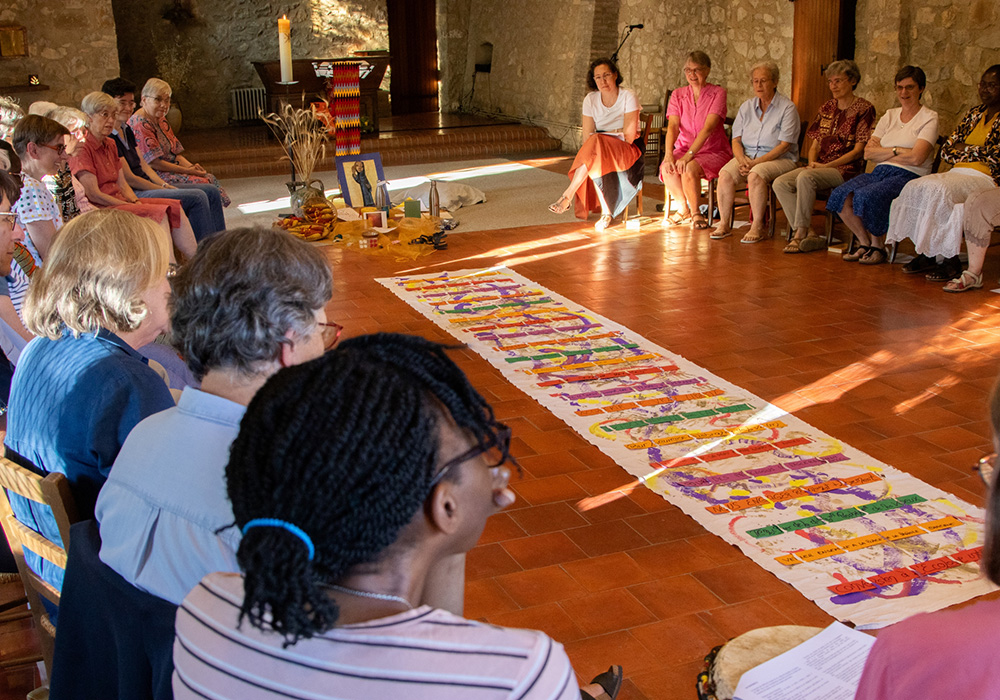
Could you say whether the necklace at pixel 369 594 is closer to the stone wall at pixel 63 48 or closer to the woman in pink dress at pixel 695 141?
the woman in pink dress at pixel 695 141

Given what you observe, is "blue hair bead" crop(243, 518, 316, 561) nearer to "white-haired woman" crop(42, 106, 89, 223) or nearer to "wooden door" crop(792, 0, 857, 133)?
"white-haired woman" crop(42, 106, 89, 223)

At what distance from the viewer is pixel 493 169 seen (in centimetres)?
1076

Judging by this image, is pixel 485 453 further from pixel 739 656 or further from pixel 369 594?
pixel 739 656

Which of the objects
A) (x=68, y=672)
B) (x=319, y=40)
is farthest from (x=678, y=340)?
(x=319, y=40)

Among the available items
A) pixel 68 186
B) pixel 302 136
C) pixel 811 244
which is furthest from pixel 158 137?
pixel 811 244

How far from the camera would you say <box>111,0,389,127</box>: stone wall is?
43.5 ft

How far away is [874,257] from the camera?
20.2 feet

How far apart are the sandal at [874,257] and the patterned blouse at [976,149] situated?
2.25 ft

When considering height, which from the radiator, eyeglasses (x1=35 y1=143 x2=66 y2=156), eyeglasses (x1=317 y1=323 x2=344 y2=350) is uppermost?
the radiator

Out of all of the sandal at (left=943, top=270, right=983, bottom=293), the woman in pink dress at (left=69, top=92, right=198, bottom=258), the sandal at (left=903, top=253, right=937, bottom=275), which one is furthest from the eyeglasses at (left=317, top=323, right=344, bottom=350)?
the sandal at (left=903, top=253, right=937, bottom=275)

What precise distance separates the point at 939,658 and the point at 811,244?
18.8ft

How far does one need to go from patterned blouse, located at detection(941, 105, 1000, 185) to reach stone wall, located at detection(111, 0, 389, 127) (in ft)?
32.6

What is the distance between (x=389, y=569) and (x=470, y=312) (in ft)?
14.2

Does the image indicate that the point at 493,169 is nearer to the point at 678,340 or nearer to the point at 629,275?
the point at 629,275
